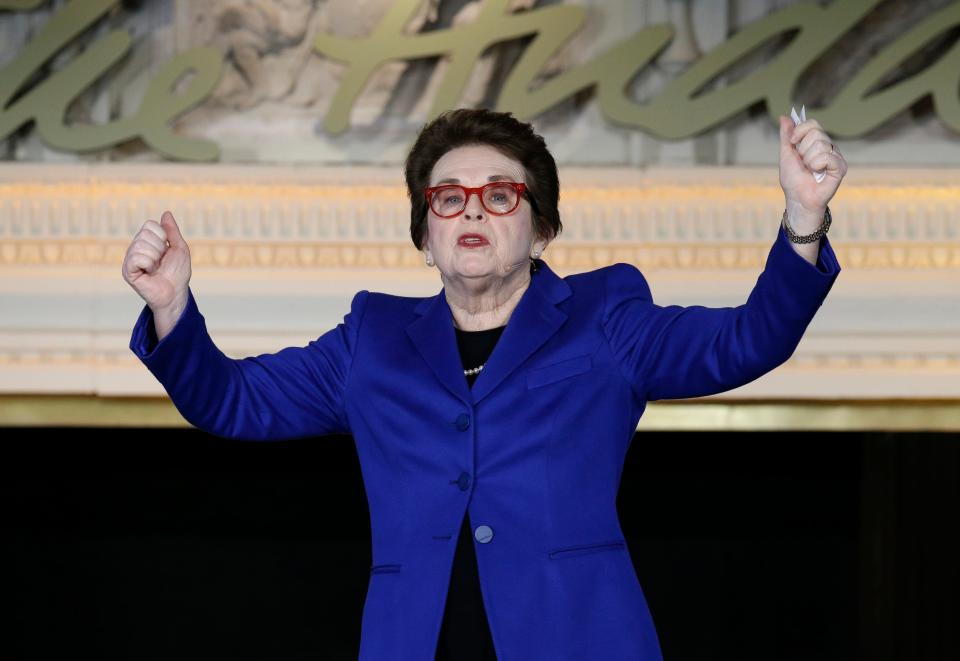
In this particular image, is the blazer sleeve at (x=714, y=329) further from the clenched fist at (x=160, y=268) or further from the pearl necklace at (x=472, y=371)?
the clenched fist at (x=160, y=268)

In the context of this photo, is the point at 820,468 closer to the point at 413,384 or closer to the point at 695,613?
the point at 695,613

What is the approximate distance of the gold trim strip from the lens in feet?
9.61

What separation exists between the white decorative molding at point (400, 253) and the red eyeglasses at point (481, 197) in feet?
4.32

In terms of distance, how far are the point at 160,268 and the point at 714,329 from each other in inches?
22.4

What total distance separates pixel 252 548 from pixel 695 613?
3.25ft

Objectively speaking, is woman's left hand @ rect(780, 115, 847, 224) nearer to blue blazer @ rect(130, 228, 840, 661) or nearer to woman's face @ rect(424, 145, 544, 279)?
blue blazer @ rect(130, 228, 840, 661)

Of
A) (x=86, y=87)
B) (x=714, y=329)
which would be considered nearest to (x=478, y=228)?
(x=714, y=329)

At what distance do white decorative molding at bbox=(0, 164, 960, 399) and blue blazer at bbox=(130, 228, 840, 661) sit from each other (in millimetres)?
1328

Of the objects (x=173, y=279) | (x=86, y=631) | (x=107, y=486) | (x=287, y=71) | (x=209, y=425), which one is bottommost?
(x=86, y=631)

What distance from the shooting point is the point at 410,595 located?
1438 mm

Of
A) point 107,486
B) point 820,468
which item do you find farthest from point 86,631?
point 820,468

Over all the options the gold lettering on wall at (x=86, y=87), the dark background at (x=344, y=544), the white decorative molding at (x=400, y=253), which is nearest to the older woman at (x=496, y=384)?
the white decorative molding at (x=400, y=253)

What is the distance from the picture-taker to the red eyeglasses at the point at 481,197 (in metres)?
1.56

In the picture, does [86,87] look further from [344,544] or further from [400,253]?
[344,544]
